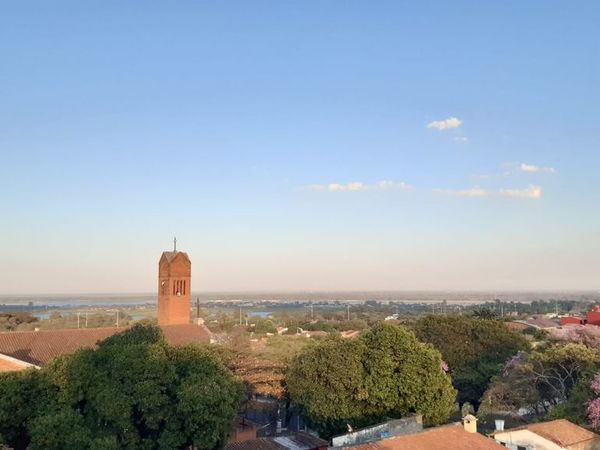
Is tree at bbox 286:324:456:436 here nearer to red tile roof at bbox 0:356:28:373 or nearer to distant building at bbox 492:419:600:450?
distant building at bbox 492:419:600:450

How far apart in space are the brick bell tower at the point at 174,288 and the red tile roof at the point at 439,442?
29.1 meters

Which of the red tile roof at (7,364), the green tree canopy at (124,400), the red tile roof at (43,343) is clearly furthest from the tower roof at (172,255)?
the green tree canopy at (124,400)

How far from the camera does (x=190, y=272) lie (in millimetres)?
47062

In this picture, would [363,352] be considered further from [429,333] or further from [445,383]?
[429,333]

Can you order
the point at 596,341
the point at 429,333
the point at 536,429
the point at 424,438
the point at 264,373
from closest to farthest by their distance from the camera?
1. the point at 424,438
2. the point at 536,429
3. the point at 264,373
4. the point at 596,341
5. the point at 429,333

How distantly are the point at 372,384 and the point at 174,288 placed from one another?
23379 millimetres

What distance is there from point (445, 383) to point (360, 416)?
430cm

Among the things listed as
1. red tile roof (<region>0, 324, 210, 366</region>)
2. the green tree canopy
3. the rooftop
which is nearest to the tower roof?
red tile roof (<region>0, 324, 210, 366</region>)

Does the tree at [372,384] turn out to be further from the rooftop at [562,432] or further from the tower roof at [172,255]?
the tower roof at [172,255]

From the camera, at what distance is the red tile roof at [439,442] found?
17.8 meters

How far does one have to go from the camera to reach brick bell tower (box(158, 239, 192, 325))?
148 ft

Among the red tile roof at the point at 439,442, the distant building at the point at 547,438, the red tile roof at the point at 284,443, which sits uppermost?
the red tile roof at the point at 439,442

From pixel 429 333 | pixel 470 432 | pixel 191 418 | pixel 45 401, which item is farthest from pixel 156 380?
pixel 429 333

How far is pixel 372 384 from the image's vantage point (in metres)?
26.4
